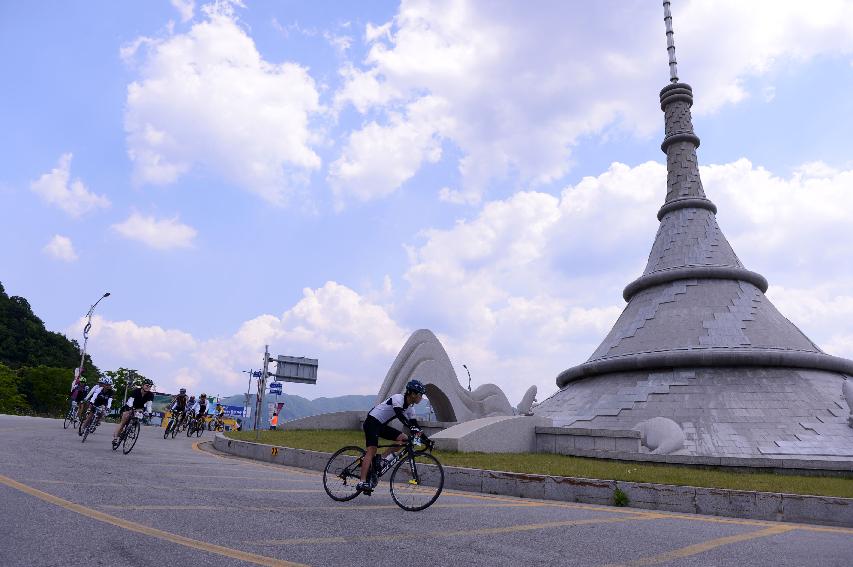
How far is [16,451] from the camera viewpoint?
36.3 feet

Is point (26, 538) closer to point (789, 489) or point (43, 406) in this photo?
point (789, 489)

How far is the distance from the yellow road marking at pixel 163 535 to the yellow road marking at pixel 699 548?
2.90 metres

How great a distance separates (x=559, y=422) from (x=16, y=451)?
20402 millimetres

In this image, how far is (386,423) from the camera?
A: 7.85m

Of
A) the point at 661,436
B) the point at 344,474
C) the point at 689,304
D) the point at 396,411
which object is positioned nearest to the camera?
the point at 396,411

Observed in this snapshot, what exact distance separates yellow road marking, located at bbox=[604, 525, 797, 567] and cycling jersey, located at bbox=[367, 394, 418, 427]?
129 inches

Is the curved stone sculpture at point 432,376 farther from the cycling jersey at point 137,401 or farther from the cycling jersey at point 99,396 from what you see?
the cycling jersey at point 137,401

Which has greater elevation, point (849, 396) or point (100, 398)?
point (849, 396)

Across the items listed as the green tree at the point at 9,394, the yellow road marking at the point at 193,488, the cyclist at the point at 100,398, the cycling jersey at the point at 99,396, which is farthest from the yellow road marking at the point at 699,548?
the green tree at the point at 9,394

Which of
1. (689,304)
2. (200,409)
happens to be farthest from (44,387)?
(689,304)

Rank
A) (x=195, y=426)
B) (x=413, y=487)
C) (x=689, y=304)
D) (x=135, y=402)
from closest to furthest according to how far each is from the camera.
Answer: (x=413, y=487), (x=135, y=402), (x=195, y=426), (x=689, y=304)

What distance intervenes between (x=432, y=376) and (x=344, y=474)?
22.5 metres

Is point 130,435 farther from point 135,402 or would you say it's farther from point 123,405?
point 123,405

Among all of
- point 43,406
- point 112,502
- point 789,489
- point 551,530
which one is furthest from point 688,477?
point 43,406
